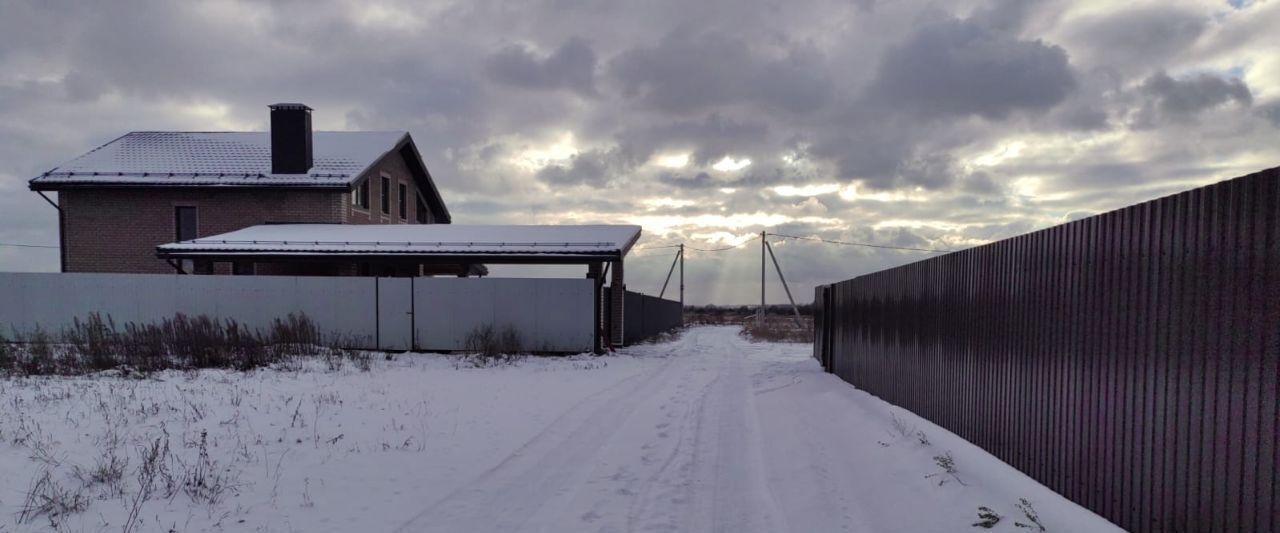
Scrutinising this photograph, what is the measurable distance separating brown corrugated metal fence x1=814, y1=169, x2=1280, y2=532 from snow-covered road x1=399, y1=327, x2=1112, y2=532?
1.28 feet

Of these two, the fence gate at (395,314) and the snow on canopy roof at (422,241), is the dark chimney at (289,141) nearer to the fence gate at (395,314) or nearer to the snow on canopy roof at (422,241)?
the snow on canopy roof at (422,241)

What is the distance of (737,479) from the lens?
6.05 metres

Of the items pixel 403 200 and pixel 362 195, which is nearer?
pixel 362 195

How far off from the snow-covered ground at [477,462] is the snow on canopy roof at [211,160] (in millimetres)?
15276

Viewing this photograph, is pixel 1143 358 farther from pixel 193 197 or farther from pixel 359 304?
pixel 193 197

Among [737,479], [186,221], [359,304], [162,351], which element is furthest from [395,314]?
[737,479]

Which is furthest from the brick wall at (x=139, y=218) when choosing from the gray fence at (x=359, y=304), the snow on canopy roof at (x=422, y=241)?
the gray fence at (x=359, y=304)

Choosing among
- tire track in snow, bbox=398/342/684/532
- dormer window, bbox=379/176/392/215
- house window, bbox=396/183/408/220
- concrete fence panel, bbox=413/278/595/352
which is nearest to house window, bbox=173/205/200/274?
dormer window, bbox=379/176/392/215

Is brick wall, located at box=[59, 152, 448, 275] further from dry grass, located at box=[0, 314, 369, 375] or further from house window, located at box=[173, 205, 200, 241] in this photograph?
dry grass, located at box=[0, 314, 369, 375]

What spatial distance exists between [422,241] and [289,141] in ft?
30.3

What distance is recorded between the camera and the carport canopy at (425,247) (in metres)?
18.7

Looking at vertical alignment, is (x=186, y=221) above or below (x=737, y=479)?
above

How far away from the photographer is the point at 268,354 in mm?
13766

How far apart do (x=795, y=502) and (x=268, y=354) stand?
38.9 feet
